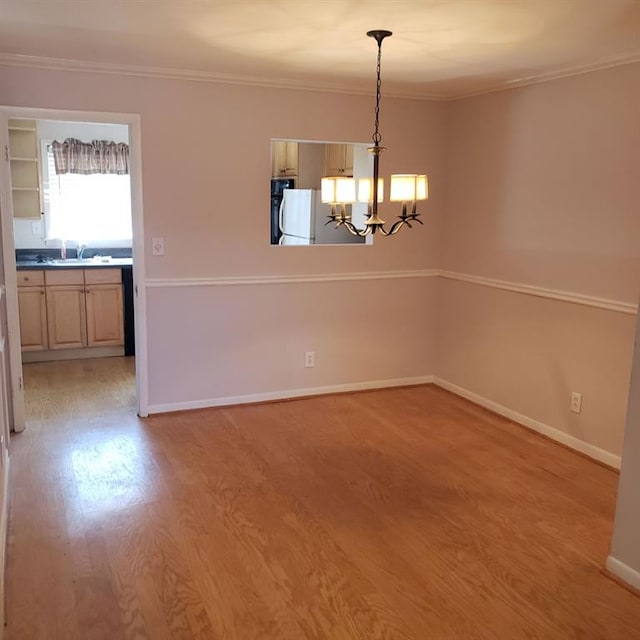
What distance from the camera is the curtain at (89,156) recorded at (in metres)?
6.25

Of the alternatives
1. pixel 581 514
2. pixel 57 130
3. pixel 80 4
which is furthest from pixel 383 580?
pixel 57 130

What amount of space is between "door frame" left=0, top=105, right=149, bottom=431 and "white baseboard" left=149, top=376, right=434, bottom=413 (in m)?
0.21

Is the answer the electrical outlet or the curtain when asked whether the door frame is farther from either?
the electrical outlet

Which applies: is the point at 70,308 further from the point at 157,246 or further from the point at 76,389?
the point at 157,246

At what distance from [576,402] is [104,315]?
13.9 ft

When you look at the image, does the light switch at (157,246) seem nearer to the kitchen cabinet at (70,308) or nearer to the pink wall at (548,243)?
the kitchen cabinet at (70,308)

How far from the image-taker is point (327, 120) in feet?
15.1

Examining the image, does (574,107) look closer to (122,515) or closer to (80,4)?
(80,4)

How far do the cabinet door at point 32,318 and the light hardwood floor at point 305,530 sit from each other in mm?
1466

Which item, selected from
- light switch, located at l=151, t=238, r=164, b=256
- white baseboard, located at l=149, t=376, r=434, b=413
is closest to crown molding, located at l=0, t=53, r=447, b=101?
light switch, located at l=151, t=238, r=164, b=256

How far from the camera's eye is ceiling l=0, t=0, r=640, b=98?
269cm

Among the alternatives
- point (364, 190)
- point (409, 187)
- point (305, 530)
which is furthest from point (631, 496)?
point (364, 190)

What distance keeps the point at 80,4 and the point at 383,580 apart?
2718 mm

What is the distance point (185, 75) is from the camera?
4.13 m
